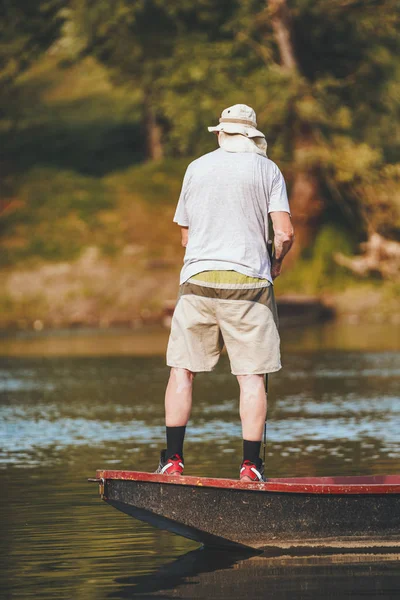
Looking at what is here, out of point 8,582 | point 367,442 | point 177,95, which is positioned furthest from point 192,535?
point 177,95

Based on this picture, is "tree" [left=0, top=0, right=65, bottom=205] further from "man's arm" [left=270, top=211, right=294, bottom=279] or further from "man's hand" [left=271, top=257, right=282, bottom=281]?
"man's arm" [left=270, top=211, right=294, bottom=279]

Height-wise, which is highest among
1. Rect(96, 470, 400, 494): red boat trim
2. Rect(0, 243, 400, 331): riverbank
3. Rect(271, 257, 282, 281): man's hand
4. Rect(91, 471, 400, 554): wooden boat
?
Rect(0, 243, 400, 331): riverbank

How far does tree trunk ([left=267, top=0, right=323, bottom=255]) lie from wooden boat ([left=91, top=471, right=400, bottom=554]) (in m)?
32.7

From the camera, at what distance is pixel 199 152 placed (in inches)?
1601

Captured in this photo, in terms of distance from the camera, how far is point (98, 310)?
38594mm

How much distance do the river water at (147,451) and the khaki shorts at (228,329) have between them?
1.16 meters

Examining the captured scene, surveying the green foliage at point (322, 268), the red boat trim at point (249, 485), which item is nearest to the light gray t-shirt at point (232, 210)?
the red boat trim at point (249, 485)

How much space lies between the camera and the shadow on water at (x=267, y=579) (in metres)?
7.80

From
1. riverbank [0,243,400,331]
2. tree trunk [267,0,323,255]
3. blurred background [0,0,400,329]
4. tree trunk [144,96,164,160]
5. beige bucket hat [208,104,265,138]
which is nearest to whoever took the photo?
beige bucket hat [208,104,265,138]

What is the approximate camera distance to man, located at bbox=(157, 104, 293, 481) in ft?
30.6

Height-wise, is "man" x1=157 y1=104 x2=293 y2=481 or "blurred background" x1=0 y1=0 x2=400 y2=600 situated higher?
"blurred background" x1=0 y1=0 x2=400 y2=600

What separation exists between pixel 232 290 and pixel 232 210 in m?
0.49

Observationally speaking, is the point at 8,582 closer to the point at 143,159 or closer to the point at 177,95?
the point at 177,95

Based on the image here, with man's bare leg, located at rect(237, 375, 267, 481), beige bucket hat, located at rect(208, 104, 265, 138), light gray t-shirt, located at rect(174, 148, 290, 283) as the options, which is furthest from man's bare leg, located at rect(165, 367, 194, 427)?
beige bucket hat, located at rect(208, 104, 265, 138)
